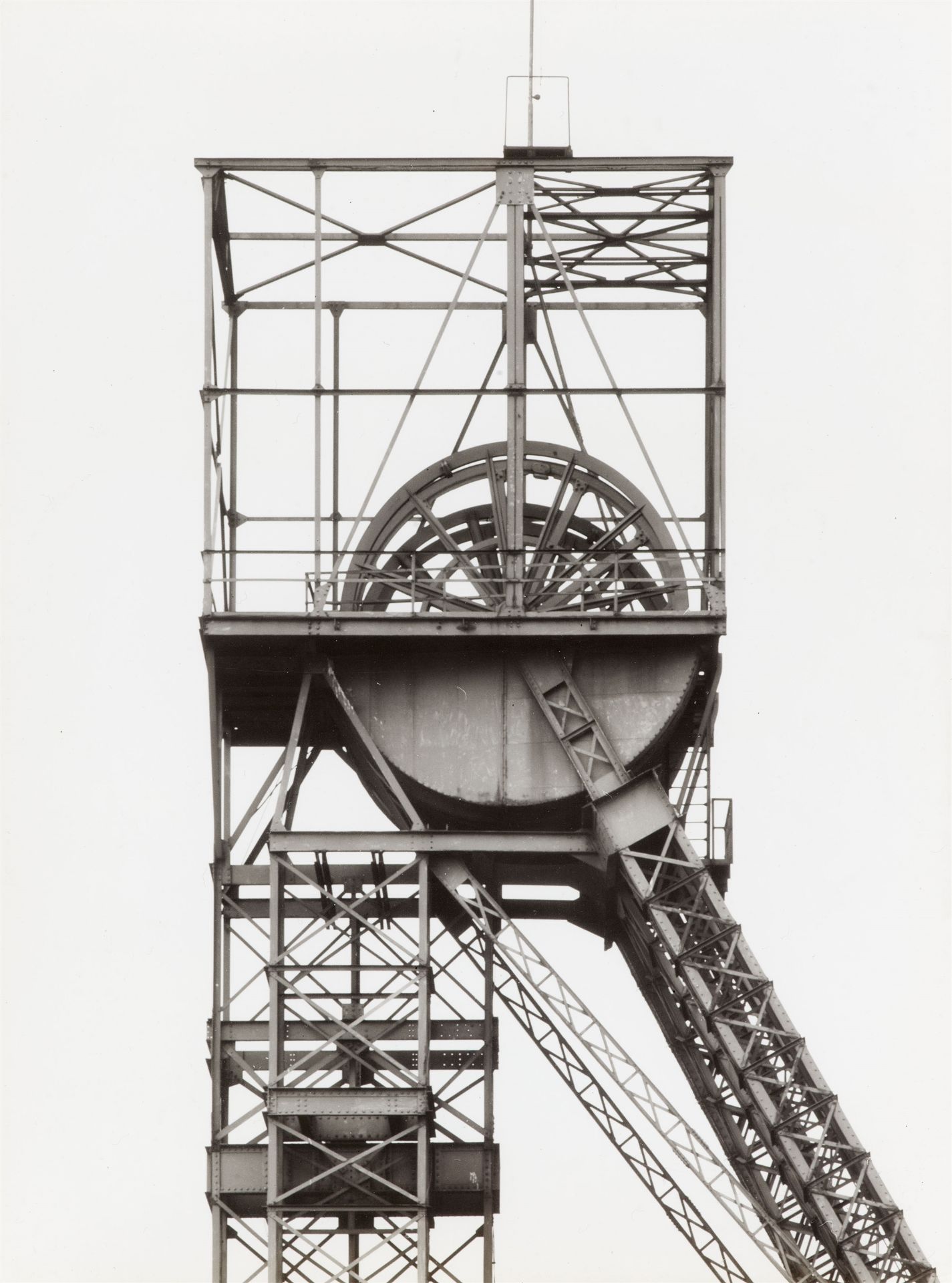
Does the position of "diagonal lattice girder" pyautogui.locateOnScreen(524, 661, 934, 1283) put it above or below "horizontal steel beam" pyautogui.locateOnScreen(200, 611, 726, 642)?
below

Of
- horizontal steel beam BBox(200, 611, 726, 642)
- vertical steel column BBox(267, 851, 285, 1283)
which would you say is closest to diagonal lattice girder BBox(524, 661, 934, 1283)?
horizontal steel beam BBox(200, 611, 726, 642)

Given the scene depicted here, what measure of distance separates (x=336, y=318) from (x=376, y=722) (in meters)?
8.59

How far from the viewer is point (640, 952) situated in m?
48.6

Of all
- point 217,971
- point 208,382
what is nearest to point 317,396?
point 208,382

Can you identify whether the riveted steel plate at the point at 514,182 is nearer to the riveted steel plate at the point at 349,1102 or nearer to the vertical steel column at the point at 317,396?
the vertical steel column at the point at 317,396

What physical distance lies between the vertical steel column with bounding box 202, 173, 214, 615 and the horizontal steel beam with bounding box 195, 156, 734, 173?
1.83ft

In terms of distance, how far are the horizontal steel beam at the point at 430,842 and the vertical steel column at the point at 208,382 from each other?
3.55m

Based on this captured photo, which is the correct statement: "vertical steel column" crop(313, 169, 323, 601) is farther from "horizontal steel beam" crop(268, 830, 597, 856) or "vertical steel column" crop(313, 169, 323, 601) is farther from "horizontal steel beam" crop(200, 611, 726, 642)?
"horizontal steel beam" crop(268, 830, 597, 856)

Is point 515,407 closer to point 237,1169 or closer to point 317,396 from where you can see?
point 317,396

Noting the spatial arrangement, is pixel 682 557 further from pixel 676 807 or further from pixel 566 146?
pixel 566 146

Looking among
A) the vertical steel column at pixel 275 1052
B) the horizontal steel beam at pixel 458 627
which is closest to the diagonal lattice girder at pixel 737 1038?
the horizontal steel beam at pixel 458 627

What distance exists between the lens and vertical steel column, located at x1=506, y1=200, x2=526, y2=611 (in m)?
47.0

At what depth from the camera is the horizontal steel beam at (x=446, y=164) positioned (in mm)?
47969

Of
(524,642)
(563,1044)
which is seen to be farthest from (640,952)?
(524,642)
